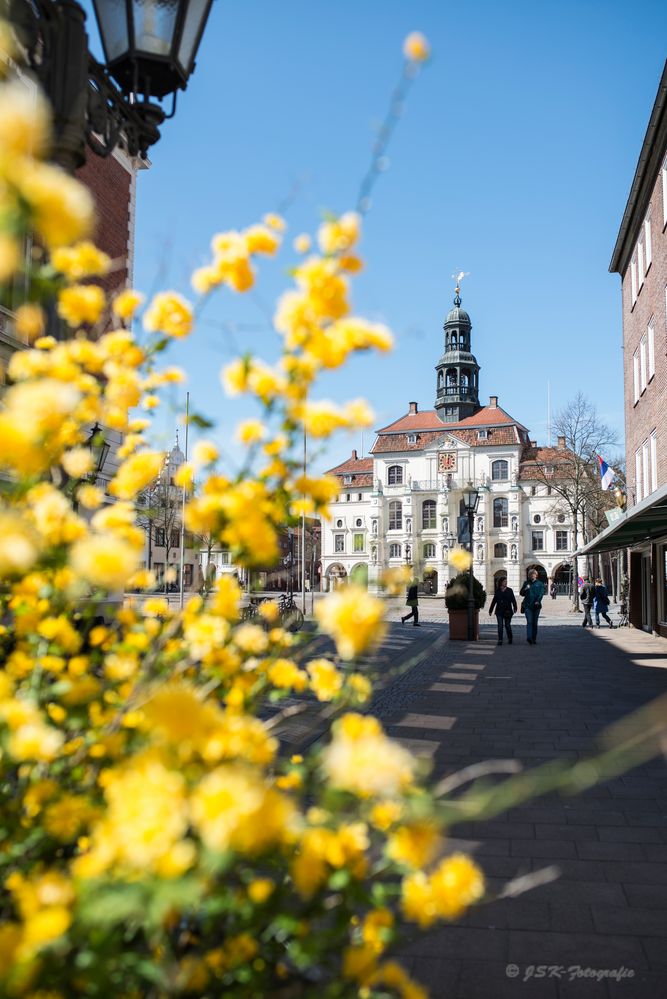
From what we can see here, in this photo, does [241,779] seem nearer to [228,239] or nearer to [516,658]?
[228,239]

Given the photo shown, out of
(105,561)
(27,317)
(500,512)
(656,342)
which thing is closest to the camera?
(105,561)

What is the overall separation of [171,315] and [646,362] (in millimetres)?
21264

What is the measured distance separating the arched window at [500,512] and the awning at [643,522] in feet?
150

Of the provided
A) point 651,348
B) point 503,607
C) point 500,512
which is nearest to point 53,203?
point 503,607

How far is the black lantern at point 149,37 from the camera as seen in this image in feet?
10.4

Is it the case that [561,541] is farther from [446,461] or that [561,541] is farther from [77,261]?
[77,261]

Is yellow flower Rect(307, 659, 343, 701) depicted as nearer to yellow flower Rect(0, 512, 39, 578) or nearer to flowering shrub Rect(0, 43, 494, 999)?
flowering shrub Rect(0, 43, 494, 999)

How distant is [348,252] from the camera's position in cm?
154

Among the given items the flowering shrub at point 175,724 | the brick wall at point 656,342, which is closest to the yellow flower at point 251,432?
the flowering shrub at point 175,724

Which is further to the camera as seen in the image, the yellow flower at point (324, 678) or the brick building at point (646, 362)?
the brick building at point (646, 362)

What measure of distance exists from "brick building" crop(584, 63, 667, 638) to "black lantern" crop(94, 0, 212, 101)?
1218 cm

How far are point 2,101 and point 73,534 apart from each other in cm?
95

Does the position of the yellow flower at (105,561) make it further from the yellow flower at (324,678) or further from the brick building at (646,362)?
the brick building at (646,362)

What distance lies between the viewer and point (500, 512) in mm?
70688
